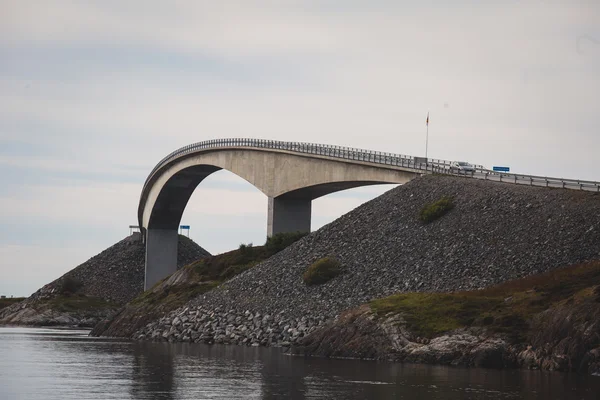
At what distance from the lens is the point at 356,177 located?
10062 centimetres

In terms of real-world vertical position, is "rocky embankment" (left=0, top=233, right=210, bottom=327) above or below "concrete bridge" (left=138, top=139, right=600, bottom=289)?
below

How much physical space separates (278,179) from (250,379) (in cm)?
6344

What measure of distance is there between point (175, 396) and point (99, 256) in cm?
12810

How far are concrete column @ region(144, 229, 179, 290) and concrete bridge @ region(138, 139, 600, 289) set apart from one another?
28.1 feet

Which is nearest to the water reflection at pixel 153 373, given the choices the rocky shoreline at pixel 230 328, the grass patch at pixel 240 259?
the rocky shoreline at pixel 230 328

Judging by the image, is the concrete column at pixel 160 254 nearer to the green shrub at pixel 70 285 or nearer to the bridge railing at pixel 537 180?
the green shrub at pixel 70 285

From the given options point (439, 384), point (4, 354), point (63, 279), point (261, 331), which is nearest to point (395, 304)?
point (261, 331)

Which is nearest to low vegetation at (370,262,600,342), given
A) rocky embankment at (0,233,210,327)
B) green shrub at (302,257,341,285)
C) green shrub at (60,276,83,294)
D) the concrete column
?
green shrub at (302,257,341,285)

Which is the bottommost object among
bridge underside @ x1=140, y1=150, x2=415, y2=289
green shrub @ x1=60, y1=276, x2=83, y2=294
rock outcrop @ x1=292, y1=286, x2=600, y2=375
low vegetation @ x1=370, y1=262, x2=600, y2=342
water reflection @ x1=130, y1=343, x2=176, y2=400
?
water reflection @ x1=130, y1=343, x2=176, y2=400

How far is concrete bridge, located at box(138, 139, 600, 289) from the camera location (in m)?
99.1

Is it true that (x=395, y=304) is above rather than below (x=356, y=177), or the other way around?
below

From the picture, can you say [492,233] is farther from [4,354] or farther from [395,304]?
Answer: [4,354]

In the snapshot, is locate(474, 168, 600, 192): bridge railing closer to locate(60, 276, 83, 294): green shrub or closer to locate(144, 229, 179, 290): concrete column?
locate(144, 229, 179, 290): concrete column

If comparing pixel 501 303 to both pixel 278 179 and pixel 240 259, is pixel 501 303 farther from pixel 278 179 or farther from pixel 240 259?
pixel 278 179
